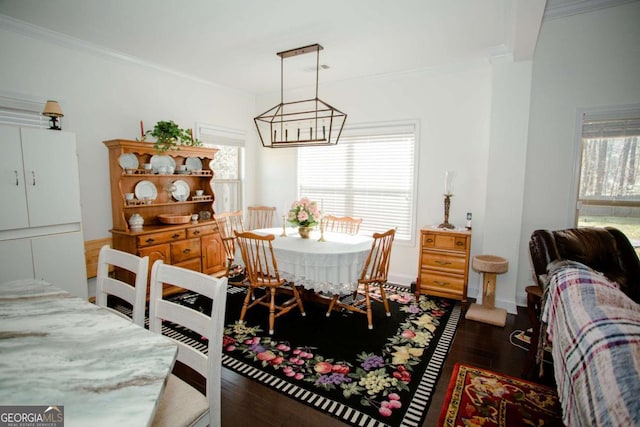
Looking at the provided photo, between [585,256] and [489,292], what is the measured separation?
1.19m

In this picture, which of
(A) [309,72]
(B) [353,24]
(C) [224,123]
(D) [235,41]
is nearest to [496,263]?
(B) [353,24]

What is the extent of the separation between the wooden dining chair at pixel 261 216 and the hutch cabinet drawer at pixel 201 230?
1068 mm

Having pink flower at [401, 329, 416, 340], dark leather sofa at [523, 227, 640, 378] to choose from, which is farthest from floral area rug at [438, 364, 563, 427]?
pink flower at [401, 329, 416, 340]

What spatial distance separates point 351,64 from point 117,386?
3.84 metres

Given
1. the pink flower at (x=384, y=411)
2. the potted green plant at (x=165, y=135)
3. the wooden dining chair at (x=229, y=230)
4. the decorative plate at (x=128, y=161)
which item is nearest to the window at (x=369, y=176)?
the wooden dining chair at (x=229, y=230)

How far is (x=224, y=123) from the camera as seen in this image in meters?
4.91

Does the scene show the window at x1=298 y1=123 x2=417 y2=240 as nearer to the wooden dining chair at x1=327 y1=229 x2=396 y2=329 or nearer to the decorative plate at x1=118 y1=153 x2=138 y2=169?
the wooden dining chair at x1=327 y1=229 x2=396 y2=329

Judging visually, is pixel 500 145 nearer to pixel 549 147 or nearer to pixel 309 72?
pixel 549 147

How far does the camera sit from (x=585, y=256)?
234 cm

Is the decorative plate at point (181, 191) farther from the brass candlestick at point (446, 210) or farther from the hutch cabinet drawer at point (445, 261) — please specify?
the brass candlestick at point (446, 210)

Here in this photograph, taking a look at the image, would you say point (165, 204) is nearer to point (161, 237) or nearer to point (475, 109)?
point (161, 237)

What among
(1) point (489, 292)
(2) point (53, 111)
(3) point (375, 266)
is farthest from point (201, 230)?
(1) point (489, 292)

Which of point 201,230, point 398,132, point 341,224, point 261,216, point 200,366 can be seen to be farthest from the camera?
point 261,216

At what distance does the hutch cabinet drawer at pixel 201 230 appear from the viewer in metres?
3.96
